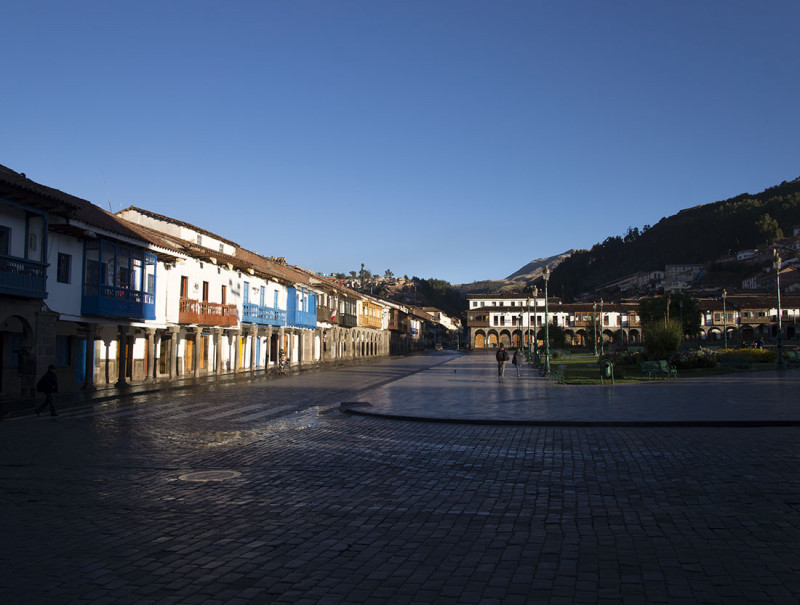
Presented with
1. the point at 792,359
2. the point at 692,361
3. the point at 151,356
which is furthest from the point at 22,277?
Answer: the point at 792,359

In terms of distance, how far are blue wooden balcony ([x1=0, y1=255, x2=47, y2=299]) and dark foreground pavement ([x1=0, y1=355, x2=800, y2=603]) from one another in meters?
7.99

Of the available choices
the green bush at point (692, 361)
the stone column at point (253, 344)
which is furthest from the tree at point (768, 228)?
the stone column at point (253, 344)

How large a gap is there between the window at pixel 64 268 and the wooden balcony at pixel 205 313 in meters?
7.92

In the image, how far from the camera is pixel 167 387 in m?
25.9

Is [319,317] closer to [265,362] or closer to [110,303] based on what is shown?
[265,362]

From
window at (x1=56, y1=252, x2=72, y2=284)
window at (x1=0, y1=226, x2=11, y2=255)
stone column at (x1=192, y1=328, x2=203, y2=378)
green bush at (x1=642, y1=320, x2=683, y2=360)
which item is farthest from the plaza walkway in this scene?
stone column at (x1=192, y1=328, x2=203, y2=378)

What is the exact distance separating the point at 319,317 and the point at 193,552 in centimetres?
5090

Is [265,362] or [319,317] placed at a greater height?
[319,317]

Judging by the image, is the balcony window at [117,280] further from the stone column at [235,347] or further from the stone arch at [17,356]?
the stone column at [235,347]

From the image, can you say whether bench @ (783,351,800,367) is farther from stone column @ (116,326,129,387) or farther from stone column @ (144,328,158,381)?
stone column @ (116,326,129,387)

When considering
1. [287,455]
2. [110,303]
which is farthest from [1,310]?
[287,455]

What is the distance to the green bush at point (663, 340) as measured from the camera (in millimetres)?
31578

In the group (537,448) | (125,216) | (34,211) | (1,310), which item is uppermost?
(125,216)

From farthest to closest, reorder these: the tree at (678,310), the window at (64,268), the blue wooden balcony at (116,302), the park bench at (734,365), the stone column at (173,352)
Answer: the tree at (678,310) → the stone column at (173,352) → the park bench at (734,365) → the blue wooden balcony at (116,302) → the window at (64,268)
